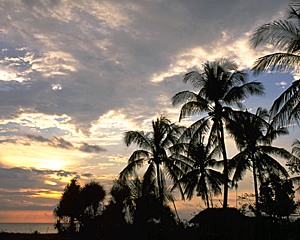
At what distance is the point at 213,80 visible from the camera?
20359 millimetres

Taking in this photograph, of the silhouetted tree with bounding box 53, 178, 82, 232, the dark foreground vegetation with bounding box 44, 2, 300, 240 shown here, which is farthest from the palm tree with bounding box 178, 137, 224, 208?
the silhouetted tree with bounding box 53, 178, 82, 232

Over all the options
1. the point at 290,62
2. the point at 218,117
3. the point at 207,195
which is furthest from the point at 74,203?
the point at 290,62

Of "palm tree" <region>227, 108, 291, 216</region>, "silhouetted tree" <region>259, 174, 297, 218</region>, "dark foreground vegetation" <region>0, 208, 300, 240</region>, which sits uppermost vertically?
"palm tree" <region>227, 108, 291, 216</region>

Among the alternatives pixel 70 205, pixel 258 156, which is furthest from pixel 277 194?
→ pixel 70 205

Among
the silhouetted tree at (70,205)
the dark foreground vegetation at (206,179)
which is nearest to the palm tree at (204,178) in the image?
the dark foreground vegetation at (206,179)

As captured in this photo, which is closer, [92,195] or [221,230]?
[221,230]

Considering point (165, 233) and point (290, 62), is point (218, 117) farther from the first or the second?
point (165, 233)

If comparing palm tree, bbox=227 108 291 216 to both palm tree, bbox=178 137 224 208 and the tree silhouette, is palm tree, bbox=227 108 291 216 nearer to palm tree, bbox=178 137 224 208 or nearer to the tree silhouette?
palm tree, bbox=178 137 224 208

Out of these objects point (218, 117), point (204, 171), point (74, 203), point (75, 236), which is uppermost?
point (218, 117)

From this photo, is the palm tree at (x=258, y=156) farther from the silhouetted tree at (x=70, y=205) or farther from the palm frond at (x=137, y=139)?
the silhouetted tree at (x=70, y=205)

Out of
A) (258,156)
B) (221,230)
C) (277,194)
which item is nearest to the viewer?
(221,230)

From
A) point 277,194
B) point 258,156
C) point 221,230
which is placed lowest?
point 221,230

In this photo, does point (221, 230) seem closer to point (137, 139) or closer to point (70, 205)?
point (137, 139)

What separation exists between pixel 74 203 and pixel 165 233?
15404 mm
